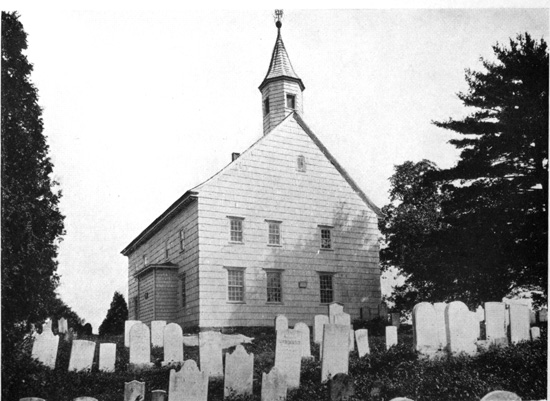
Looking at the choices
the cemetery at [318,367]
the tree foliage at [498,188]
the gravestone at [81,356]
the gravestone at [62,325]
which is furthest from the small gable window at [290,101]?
the gravestone at [81,356]

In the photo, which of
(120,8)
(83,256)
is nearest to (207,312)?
(83,256)

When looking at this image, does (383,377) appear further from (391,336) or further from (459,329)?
(391,336)

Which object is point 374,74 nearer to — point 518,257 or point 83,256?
point 518,257

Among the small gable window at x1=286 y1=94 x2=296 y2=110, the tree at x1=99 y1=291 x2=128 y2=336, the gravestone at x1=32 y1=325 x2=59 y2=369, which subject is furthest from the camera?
the tree at x1=99 y1=291 x2=128 y2=336

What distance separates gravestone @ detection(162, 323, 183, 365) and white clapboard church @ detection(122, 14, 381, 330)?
19.5 ft

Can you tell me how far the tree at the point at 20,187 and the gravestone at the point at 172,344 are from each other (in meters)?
2.64

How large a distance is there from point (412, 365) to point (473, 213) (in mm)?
6804

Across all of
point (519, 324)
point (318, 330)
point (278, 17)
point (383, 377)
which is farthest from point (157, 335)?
point (519, 324)

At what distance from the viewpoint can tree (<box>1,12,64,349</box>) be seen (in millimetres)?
9461

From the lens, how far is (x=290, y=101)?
23344 mm

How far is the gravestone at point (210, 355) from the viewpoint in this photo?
11.1 meters

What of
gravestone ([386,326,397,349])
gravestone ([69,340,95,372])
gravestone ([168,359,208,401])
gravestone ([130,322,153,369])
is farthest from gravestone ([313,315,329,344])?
gravestone ([168,359,208,401])

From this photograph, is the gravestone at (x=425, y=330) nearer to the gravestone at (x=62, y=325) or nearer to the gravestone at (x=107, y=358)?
the gravestone at (x=107, y=358)

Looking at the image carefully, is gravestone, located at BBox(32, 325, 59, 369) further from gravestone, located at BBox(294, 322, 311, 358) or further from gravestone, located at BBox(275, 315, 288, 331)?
gravestone, located at BBox(275, 315, 288, 331)
